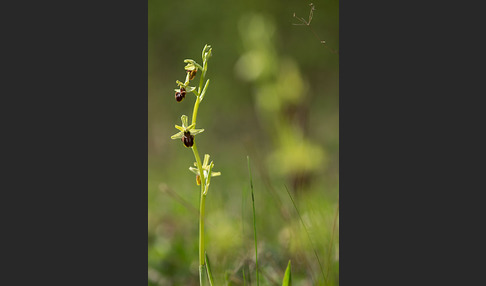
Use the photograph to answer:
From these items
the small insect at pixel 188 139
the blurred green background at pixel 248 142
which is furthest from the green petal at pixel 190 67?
the blurred green background at pixel 248 142

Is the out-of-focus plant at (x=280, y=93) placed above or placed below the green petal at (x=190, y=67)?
below

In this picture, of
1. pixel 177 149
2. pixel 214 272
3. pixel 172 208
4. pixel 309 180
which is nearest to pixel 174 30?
pixel 177 149

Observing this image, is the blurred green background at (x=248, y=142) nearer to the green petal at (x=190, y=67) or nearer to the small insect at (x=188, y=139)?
the small insect at (x=188, y=139)

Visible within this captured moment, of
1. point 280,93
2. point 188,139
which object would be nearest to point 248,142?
point 280,93

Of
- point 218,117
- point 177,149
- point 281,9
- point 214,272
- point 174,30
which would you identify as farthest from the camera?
point 218,117

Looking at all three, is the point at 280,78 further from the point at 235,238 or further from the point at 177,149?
the point at 177,149

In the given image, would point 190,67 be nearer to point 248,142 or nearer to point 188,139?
point 188,139

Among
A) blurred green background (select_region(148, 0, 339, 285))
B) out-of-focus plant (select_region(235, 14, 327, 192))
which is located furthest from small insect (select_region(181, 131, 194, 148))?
out-of-focus plant (select_region(235, 14, 327, 192))

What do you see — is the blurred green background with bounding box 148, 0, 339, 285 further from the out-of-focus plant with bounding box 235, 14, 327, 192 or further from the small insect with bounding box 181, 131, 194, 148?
the small insect with bounding box 181, 131, 194, 148
